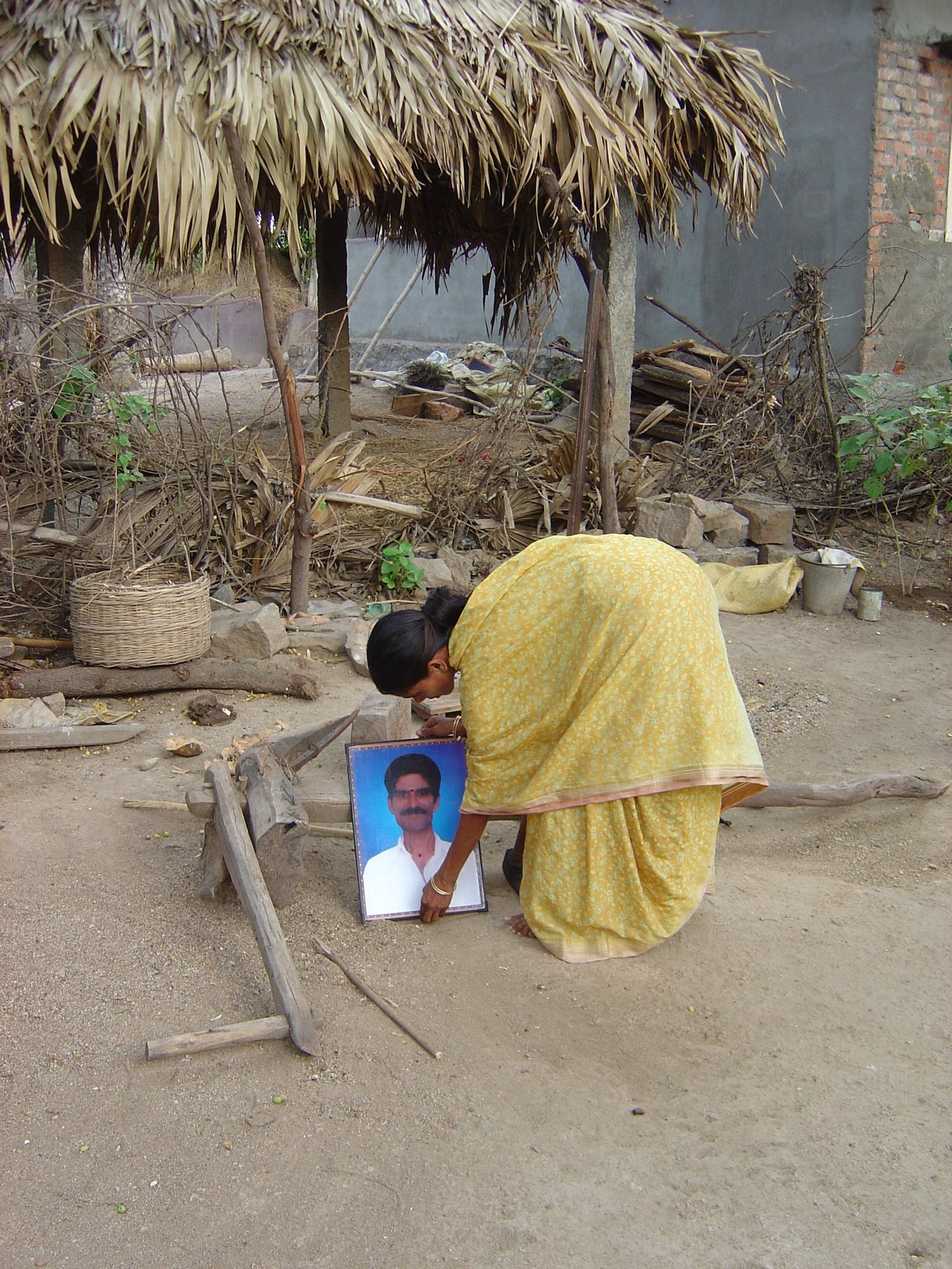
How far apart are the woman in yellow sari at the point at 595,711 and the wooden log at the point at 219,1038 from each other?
600mm

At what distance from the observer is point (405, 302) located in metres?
13.0

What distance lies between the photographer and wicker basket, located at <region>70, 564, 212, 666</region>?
4.21 m

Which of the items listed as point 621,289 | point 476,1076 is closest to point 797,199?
point 621,289

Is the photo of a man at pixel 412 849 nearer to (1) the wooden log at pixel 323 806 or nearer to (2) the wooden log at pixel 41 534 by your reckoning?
(1) the wooden log at pixel 323 806

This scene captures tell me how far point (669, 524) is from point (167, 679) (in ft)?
10.5

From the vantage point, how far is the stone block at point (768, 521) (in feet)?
21.4

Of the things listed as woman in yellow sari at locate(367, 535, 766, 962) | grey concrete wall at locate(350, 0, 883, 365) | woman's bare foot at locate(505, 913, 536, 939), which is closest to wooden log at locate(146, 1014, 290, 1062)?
woman in yellow sari at locate(367, 535, 766, 962)

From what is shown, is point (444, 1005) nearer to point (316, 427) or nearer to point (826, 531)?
point (826, 531)

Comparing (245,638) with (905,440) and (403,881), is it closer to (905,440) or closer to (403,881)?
(403,881)

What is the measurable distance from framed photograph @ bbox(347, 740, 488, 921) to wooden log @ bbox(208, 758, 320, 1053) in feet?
0.95

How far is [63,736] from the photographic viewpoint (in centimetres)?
392

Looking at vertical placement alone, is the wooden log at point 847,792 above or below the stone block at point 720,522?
below

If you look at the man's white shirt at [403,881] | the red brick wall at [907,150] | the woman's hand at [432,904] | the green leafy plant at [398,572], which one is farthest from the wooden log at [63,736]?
the red brick wall at [907,150]

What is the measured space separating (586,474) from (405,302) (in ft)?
24.2
